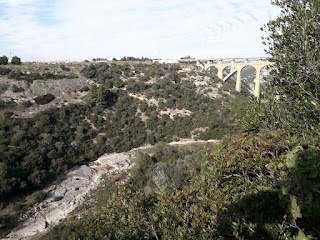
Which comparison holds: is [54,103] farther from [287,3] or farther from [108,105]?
[287,3]

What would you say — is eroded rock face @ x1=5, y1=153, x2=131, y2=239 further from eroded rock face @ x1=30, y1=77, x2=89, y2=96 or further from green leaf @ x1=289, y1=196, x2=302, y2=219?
green leaf @ x1=289, y1=196, x2=302, y2=219

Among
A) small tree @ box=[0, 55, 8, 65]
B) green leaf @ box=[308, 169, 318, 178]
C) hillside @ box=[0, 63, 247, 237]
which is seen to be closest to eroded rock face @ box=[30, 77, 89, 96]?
hillside @ box=[0, 63, 247, 237]

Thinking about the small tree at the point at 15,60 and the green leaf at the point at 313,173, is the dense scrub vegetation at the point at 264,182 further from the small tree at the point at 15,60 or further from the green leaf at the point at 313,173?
the small tree at the point at 15,60

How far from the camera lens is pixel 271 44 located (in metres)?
11.5

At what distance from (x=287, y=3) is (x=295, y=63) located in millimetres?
2773

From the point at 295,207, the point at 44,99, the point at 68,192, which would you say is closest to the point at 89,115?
the point at 44,99

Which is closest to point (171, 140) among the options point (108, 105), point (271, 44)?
point (108, 105)

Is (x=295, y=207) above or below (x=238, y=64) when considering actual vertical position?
below

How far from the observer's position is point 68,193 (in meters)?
30.6

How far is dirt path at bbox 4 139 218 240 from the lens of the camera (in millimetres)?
24906

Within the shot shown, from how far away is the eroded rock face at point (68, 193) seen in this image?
81.9 ft

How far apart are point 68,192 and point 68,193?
8.2 inches

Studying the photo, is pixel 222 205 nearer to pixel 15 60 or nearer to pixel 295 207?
pixel 295 207

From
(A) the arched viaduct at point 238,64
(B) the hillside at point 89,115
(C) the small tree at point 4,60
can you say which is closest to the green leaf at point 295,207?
(B) the hillside at point 89,115
